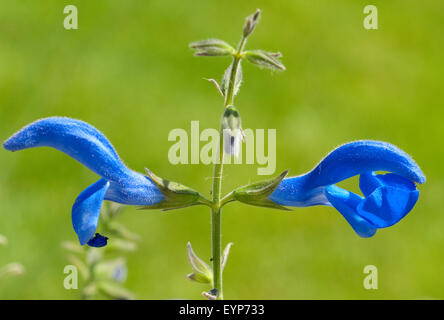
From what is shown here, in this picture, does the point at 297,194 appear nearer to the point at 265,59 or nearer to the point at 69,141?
the point at 265,59

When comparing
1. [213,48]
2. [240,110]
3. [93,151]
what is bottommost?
[93,151]

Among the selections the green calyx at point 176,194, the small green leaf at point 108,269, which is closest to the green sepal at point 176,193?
the green calyx at point 176,194

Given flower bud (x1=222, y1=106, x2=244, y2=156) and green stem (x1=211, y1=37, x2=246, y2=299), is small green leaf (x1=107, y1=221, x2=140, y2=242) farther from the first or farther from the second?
flower bud (x1=222, y1=106, x2=244, y2=156)

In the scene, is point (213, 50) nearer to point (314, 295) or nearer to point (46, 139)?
point (46, 139)

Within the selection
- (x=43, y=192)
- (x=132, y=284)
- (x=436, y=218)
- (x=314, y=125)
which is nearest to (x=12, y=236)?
(x=43, y=192)

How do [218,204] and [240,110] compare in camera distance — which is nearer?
[218,204]

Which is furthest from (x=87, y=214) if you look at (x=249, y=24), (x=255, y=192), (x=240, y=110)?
(x=240, y=110)

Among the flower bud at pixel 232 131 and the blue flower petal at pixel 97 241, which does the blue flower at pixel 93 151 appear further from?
the flower bud at pixel 232 131
